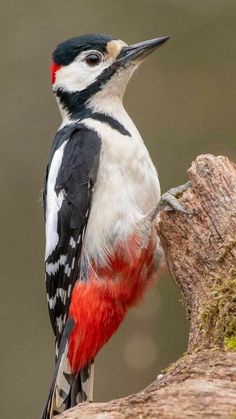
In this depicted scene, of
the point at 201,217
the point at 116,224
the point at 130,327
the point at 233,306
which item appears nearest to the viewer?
the point at 233,306

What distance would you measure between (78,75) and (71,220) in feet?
2.25

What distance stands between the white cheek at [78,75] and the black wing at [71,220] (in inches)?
13.1

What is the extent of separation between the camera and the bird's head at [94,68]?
4949mm

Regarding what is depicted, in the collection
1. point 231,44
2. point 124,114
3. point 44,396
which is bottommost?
point 44,396

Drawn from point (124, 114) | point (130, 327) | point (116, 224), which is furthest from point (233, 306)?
point (130, 327)

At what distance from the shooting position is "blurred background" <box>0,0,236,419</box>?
237 inches

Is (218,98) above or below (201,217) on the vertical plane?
above

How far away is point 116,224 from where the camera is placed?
184 inches

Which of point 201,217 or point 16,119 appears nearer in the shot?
point 201,217

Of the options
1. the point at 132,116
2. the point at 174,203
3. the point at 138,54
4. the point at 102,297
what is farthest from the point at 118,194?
the point at 132,116

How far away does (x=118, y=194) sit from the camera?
4.65 m

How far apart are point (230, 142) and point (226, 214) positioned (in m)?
2.16

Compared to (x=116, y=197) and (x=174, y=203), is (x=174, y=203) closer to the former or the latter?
(x=174, y=203)

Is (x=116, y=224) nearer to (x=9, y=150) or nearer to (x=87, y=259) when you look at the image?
(x=87, y=259)
